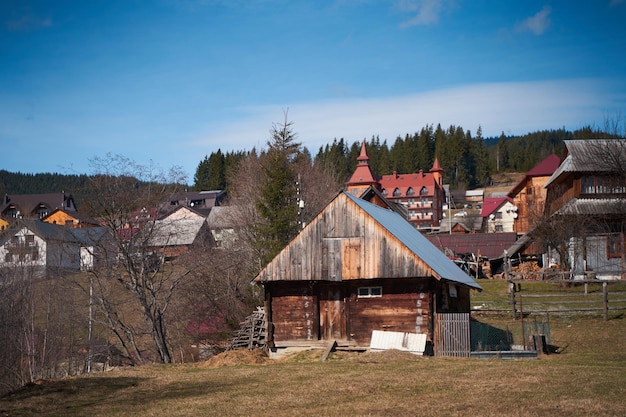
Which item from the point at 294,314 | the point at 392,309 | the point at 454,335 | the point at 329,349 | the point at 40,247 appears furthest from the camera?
the point at 40,247

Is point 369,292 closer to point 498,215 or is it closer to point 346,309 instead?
point 346,309

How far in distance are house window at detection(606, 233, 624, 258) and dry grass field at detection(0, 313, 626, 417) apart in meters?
21.3

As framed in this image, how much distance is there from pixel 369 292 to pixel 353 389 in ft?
36.7

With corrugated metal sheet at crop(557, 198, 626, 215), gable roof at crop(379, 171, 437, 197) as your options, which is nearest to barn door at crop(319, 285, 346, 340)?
corrugated metal sheet at crop(557, 198, 626, 215)

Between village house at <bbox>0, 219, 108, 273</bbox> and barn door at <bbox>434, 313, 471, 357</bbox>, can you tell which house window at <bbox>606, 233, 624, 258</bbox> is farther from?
village house at <bbox>0, 219, 108, 273</bbox>

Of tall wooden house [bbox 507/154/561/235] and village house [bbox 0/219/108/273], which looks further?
tall wooden house [bbox 507/154/561/235]

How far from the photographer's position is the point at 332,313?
2914 cm

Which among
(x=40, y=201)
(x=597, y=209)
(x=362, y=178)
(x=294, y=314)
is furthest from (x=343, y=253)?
(x=40, y=201)

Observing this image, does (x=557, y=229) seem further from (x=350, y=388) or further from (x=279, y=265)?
(x=350, y=388)

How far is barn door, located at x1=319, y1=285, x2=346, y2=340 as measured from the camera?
1139 inches

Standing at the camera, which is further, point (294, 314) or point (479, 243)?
point (479, 243)

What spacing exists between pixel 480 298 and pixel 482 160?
138399mm

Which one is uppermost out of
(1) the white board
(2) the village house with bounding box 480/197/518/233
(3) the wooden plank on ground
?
(2) the village house with bounding box 480/197/518/233

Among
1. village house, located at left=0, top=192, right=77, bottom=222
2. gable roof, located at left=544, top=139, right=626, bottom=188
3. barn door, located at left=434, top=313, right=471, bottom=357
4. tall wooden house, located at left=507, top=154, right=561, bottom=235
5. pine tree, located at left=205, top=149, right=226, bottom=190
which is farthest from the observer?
pine tree, located at left=205, top=149, right=226, bottom=190
